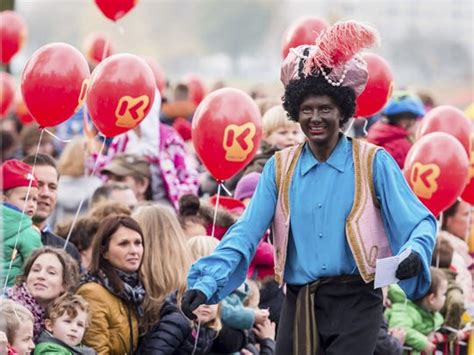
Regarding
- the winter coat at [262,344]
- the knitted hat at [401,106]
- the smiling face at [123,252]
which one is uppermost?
the knitted hat at [401,106]

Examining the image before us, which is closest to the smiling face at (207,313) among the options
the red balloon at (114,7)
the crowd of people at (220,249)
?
the crowd of people at (220,249)

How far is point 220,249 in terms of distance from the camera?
6.71 meters

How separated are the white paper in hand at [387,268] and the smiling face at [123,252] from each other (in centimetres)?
228

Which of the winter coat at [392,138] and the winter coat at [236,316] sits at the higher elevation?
the winter coat at [392,138]

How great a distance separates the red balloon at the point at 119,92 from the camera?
865 cm

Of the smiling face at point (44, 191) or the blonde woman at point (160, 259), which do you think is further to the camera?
the smiling face at point (44, 191)

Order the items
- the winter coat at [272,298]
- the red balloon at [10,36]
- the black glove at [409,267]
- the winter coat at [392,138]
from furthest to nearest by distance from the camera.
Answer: the red balloon at [10,36], the winter coat at [392,138], the winter coat at [272,298], the black glove at [409,267]

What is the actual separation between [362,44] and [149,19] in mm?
68330

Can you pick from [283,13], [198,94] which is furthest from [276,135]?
[283,13]

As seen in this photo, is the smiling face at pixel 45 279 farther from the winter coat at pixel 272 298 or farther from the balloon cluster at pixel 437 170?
the balloon cluster at pixel 437 170

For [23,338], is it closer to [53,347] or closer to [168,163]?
[53,347]

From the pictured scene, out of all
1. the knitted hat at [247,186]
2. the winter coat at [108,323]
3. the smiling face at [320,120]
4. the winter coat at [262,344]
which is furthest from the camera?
the knitted hat at [247,186]

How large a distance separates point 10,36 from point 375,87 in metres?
4.91

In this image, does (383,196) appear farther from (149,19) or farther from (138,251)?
(149,19)
